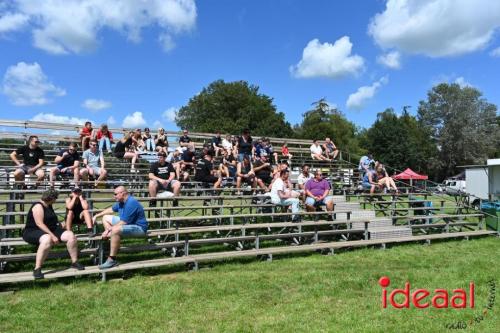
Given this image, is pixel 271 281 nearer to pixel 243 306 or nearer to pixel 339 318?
pixel 243 306

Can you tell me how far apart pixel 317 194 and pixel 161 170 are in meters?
4.06

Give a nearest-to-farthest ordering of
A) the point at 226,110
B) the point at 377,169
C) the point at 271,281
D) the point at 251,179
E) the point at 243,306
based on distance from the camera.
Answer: the point at 243,306 < the point at 271,281 < the point at 251,179 < the point at 377,169 < the point at 226,110

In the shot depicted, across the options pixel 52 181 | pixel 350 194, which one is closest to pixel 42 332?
pixel 52 181

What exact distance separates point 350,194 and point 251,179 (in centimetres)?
348

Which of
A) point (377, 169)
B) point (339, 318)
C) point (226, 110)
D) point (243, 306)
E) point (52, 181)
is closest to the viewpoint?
point (339, 318)

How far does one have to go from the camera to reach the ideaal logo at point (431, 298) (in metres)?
6.15

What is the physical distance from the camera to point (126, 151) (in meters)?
13.6

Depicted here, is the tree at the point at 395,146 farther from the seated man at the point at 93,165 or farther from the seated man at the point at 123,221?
the seated man at the point at 123,221

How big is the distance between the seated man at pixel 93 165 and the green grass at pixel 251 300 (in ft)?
13.5

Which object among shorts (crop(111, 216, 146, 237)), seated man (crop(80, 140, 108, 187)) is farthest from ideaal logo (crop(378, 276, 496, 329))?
seated man (crop(80, 140, 108, 187))

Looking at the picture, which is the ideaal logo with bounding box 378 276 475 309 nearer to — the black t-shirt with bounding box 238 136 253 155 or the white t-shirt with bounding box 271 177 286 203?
the white t-shirt with bounding box 271 177 286 203

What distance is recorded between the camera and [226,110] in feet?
187

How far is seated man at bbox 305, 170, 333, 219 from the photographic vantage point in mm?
11125

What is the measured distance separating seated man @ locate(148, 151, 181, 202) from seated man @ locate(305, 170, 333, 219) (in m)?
3.35
